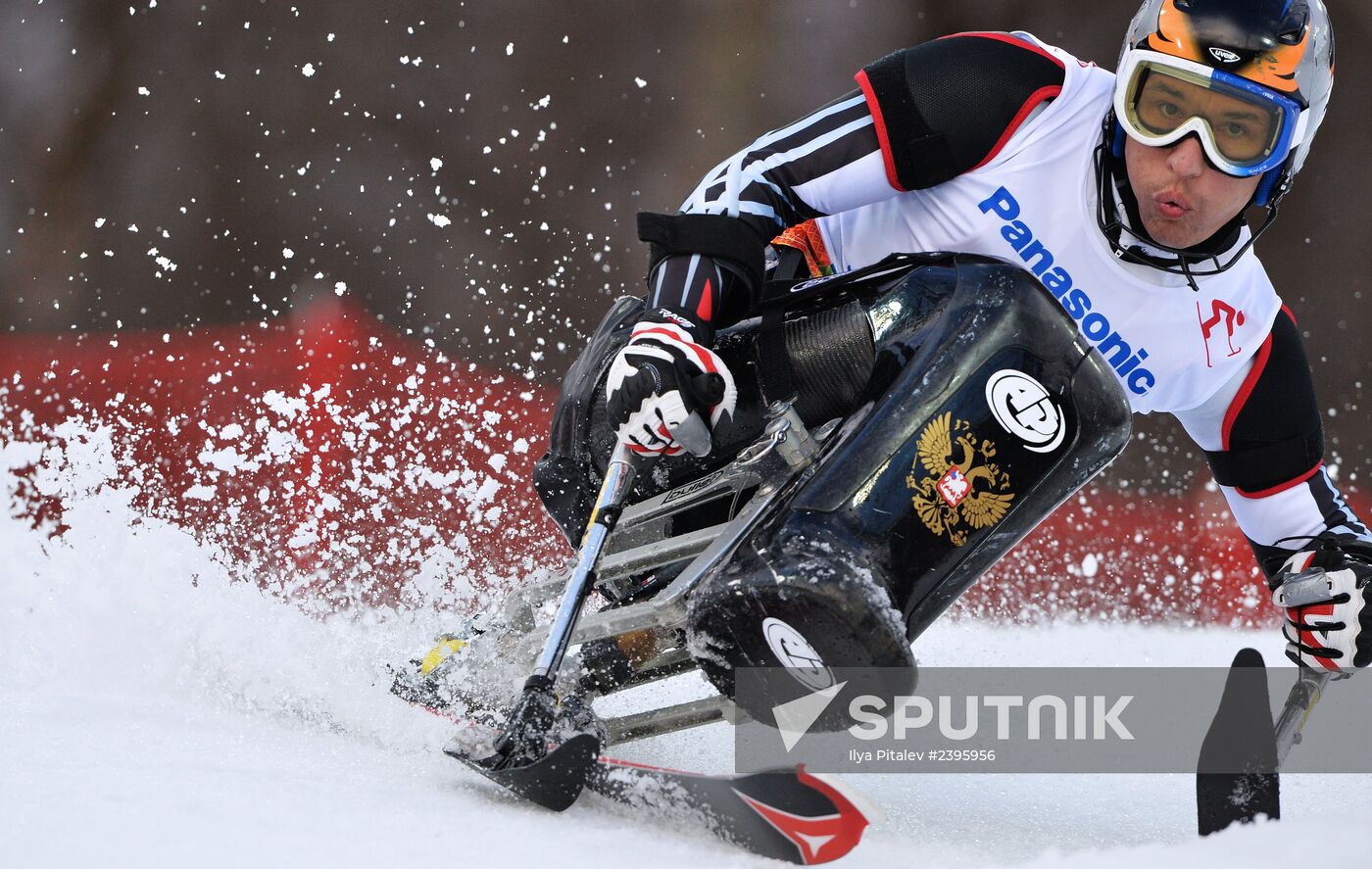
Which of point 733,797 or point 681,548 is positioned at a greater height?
point 681,548

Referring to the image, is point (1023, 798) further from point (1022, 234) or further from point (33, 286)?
point (33, 286)

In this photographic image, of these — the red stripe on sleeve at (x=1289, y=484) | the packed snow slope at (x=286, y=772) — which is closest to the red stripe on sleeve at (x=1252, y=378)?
the red stripe on sleeve at (x=1289, y=484)

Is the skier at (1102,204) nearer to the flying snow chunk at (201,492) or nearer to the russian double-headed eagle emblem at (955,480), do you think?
the russian double-headed eagle emblem at (955,480)

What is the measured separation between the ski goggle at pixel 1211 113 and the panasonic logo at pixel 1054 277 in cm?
24

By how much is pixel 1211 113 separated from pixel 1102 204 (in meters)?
0.23

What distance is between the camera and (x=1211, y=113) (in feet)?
6.95

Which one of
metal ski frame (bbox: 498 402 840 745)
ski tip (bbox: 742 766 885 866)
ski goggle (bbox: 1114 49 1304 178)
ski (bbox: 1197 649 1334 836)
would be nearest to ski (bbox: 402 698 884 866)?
ski tip (bbox: 742 766 885 866)

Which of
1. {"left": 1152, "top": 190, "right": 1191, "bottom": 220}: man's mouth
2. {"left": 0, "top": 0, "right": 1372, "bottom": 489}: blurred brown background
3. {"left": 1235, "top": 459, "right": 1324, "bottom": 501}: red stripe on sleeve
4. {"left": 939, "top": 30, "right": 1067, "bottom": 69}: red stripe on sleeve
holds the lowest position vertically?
{"left": 1235, "top": 459, "right": 1324, "bottom": 501}: red stripe on sleeve

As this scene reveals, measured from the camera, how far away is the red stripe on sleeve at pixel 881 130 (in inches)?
89.4

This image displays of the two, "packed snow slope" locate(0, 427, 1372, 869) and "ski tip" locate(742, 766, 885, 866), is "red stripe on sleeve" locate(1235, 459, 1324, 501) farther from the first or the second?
"ski tip" locate(742, 766, 885, 866)

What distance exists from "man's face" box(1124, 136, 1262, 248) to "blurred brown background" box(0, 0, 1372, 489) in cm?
227

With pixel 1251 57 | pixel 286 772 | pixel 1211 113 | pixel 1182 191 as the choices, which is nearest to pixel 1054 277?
pixel 1182 191

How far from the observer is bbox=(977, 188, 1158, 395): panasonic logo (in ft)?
7.41

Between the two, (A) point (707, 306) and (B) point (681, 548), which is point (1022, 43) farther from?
(B) point (681, 548)
